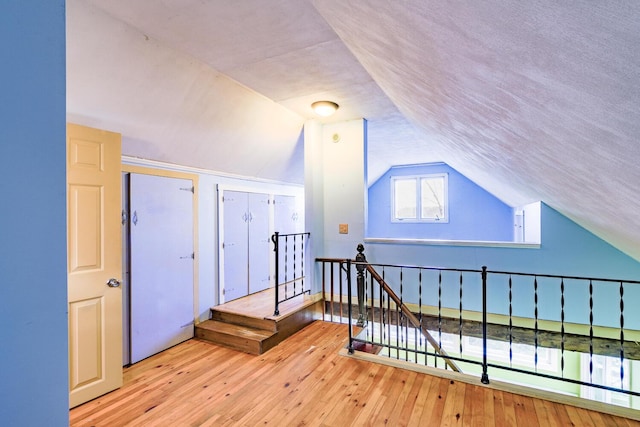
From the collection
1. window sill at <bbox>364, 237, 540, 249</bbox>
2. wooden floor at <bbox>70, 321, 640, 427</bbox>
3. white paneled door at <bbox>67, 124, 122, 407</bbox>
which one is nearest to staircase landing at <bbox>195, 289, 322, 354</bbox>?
wooden floor at <bbox>70, 321, 640, 427</bbox>

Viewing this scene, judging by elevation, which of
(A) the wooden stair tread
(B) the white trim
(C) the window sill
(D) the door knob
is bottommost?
(A) the wooden stair tread

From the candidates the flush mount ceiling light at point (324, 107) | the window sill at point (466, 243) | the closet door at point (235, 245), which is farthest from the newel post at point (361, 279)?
the closet door at point (235, 245)

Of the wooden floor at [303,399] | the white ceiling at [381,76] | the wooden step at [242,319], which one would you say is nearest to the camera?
the white ceiling at [381,76]

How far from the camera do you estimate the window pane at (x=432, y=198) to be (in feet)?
23.9

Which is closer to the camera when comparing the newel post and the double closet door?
the newel post

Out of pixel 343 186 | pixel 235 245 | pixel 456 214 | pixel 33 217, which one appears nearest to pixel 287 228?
pixel 235 245

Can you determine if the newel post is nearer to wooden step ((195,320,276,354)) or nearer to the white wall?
the white wall

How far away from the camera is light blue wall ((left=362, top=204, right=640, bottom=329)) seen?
347 cm

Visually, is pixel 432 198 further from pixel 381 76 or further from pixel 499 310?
pixel 381 76

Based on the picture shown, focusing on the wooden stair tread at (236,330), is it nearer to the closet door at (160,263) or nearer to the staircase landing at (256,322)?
the staircase landing at (256,322)

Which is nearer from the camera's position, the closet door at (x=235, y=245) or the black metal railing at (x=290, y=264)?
the closet door at (x=235, y=245)

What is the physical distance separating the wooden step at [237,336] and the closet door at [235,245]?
0.59 metres

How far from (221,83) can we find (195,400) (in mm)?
3021

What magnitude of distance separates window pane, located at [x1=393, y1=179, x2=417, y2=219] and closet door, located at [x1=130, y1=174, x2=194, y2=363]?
5.37 m
